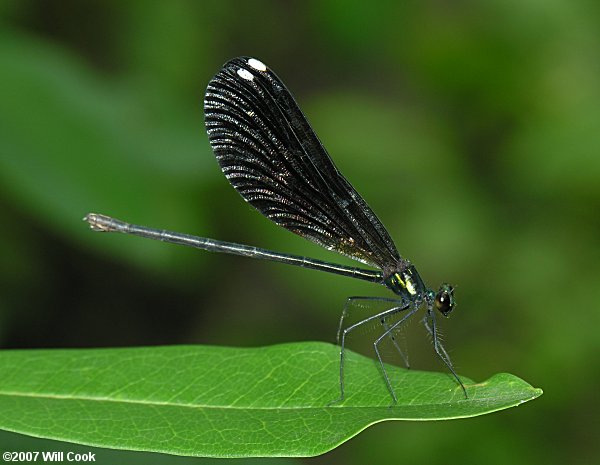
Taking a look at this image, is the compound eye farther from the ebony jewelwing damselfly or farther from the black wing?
the black wing

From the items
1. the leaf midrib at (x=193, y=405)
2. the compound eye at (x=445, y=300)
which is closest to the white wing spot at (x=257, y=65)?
the compound eye at (x=445, y=300)

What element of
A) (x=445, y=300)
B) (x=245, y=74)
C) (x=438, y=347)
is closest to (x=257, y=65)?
(x=245, y=74)

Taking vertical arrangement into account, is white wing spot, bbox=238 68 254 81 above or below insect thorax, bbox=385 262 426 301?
above

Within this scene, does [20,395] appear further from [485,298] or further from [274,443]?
[485,298]

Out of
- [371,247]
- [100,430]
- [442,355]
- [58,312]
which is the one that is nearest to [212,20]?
[58,312]

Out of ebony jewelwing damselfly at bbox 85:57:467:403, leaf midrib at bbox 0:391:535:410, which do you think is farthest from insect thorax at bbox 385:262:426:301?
leaf midrib at bbox 0:391:535:410

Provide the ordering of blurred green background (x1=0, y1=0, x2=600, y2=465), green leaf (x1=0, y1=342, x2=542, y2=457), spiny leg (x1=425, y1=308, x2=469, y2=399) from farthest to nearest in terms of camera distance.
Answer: blurred green background (x1=0, y1=0, x2=600, y2=465) < spiny leg (x1=425, y1=308, x2=469, y2=399) < green leaf (x1=0, y1=342, x2=542, y2=457)

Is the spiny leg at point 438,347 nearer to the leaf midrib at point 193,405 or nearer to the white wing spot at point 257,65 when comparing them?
the leaf midrib at point 193,405
